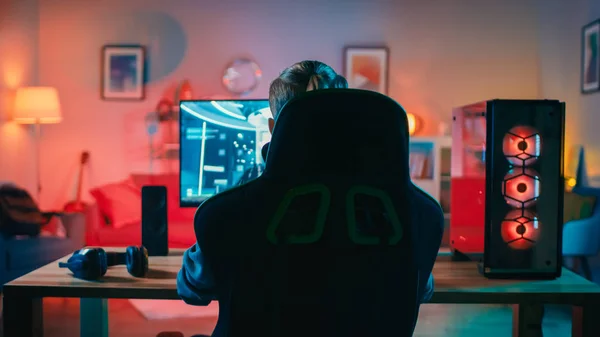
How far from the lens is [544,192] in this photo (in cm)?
159

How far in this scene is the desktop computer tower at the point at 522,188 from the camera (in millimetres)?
A: 1585

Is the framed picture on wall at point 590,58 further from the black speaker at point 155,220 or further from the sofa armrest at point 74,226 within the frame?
the sofa armrest at point 74,226

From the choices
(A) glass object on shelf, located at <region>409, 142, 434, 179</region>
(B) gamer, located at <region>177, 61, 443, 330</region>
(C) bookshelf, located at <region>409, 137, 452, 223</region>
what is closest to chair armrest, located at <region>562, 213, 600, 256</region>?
(C) bookshelf, located at <region>409, 137, 452, 223</region>

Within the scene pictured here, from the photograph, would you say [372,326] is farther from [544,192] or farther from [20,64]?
[20,64]

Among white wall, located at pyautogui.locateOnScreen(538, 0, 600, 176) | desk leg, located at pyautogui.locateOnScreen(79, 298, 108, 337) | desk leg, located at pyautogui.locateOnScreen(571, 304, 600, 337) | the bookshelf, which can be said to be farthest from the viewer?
the bookshelf

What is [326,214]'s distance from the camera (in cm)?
90

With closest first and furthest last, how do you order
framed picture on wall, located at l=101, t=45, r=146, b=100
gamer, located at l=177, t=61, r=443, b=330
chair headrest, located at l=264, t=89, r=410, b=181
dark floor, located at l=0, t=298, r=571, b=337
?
chair headrest, located at l=264, t=89, r=410, b=181 → gamer, located at l=177, t=61, r=443, b=330 → dark floor, located at l=0, t=298, r=571, b=337 → framed picture on wall, located at l=101, t=45, r=146, b=100

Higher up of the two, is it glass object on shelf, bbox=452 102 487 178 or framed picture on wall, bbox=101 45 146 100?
framed picture on wall, bbox=101 45 146 100

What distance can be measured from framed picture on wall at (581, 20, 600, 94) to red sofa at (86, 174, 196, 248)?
300 centimetres

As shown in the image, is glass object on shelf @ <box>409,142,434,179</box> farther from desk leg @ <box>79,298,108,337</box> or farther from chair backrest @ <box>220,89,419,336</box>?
chair backrest @ <box>220,89,419,336</box>

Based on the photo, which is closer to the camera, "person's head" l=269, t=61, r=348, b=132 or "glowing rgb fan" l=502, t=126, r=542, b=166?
"person's head" l=269, t=61, r=348, b=132

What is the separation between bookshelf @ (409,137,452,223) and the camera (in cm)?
528

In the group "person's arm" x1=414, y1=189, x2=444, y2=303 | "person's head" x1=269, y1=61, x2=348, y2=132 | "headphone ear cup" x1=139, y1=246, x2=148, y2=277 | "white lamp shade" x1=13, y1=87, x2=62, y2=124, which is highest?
"white lamp shade" x1=13, y1=87, x2=62, y2=124

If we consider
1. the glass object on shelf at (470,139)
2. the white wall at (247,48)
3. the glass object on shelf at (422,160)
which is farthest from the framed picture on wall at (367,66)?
the glass object on shelf at (470,139)
